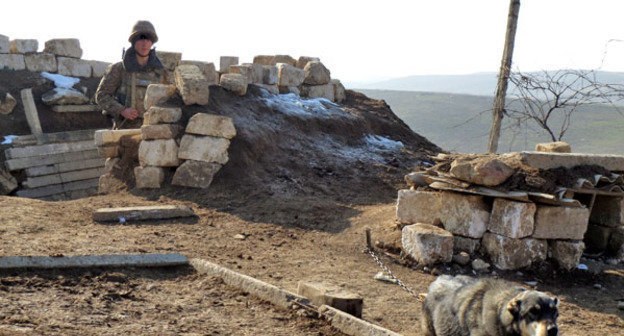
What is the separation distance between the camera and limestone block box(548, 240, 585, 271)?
21.3 feet

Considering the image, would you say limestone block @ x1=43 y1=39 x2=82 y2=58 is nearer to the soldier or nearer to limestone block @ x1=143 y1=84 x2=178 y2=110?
the soldier

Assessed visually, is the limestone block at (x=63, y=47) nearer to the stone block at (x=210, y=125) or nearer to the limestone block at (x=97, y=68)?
the limestone block at (x=97, y=68)

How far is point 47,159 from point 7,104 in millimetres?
2192

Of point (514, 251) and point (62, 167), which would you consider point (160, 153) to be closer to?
point (62, 167)

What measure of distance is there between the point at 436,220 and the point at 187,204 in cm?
382

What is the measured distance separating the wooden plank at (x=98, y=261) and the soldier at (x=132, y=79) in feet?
17.5

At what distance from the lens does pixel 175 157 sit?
9211 millimetres

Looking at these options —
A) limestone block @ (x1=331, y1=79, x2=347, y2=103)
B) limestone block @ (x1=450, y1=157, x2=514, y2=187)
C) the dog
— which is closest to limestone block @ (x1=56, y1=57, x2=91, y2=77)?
limestone block @ (x1=331, y1=79, x2=347, y2=103)

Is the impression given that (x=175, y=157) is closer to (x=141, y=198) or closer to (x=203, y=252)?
(x=141, y=198)

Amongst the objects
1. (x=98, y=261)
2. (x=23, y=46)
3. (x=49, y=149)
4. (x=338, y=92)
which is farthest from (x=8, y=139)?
(x=98, y=261)

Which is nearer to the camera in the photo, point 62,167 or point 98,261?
point 98,261

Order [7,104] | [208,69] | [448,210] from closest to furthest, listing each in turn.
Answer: [448,210], [208,69], [7,104]

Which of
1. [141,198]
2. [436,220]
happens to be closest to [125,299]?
[436,220]

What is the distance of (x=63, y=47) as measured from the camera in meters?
15.3
